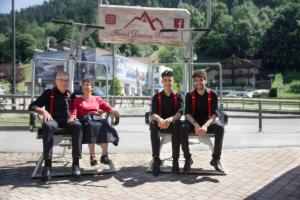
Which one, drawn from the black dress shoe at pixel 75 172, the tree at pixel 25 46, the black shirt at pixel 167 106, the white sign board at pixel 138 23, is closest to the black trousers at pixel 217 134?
the black shirt at pixel 167 106

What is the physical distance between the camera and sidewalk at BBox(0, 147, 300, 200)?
5309mm

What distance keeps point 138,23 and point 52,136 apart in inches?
140

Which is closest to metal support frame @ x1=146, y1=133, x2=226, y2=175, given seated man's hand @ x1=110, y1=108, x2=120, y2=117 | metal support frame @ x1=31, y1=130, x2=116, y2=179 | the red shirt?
metal support frame @ x1=31, y1=130, x2=116, y2=179

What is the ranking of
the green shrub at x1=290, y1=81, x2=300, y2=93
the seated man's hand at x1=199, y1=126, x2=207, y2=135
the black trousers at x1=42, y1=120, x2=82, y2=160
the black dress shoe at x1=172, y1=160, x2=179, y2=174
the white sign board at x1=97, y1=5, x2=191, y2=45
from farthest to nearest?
1. the green shrub at x1=290, y1=81, x2=300, y2=93
2. the white sign board at x1=97, y1=5, x2=191, y2=45
3. the black dress shoe at x1=172, y1=160, x2=179, y2=174
4. the seated man's hand at x1=199, y1=126, x2=207, y2=135
5. the black trousers at x1=42, y1=120, x2=82, y2=160

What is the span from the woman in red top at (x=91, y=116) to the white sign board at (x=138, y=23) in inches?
86.5

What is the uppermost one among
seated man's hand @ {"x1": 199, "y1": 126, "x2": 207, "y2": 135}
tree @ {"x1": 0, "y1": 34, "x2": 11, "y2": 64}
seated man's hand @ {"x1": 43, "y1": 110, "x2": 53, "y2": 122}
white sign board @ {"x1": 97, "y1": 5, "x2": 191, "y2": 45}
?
tree @ {"x1": 0, "y1": 34, "x2": 11, "y2": 64}

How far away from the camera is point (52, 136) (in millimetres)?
6059

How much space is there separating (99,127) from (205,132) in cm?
143

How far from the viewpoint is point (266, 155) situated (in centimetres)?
796

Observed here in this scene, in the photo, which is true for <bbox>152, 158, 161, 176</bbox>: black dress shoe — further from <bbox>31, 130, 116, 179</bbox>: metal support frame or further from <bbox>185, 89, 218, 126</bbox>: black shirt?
<bbox>185, 89, 218, 126</bbox>: black shirt

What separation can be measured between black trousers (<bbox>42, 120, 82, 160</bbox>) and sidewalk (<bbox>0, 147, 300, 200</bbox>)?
0.36 m

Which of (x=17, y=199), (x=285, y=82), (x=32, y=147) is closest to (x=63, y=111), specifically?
(x=17, y=199)

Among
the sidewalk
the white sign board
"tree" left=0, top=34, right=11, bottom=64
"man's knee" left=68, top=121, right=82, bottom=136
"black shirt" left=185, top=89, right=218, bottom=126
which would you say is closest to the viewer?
the sidewalk

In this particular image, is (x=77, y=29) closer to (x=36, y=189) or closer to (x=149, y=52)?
(x=36, y=189)
